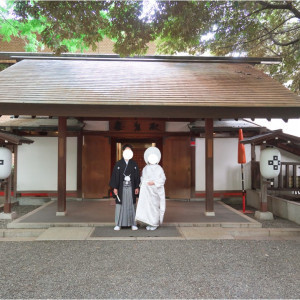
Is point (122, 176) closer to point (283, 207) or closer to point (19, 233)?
point (19, 233)

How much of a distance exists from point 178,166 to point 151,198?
148 inches

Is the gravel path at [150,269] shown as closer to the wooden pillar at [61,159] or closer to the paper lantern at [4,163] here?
the wooden pillar at [61,159]

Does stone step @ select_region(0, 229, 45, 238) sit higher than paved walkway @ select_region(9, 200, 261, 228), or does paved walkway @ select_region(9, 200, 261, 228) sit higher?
paved walkway @ select_region(9, 200, 261, 228)

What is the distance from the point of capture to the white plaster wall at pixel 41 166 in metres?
9.36

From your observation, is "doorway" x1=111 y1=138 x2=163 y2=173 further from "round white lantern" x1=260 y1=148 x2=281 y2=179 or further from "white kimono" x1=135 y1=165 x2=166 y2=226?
"white kimono" x1=135 y1=165 x2=166 y2=226

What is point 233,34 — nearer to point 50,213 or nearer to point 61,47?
point 61,47

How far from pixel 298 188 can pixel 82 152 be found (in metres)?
Answer: 7.48

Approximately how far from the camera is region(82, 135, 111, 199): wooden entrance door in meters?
9.36

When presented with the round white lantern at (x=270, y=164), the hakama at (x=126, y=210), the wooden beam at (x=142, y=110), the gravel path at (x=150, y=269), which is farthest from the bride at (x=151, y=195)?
the round white lantern at (x=270, y=164)

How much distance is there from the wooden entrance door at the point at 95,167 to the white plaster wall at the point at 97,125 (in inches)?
12.3

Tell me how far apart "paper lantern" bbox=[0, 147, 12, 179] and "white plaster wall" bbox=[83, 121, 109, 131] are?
3.06 metres

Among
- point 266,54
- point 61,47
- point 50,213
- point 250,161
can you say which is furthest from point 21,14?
point 266,54

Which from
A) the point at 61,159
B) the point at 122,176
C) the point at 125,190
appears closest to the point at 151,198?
the point at 125,190

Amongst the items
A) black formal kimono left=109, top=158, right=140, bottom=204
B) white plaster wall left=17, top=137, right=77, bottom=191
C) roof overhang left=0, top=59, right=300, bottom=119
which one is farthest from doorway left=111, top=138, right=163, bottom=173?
black formal kimono left=109, top=158, right=140, bottom=204
